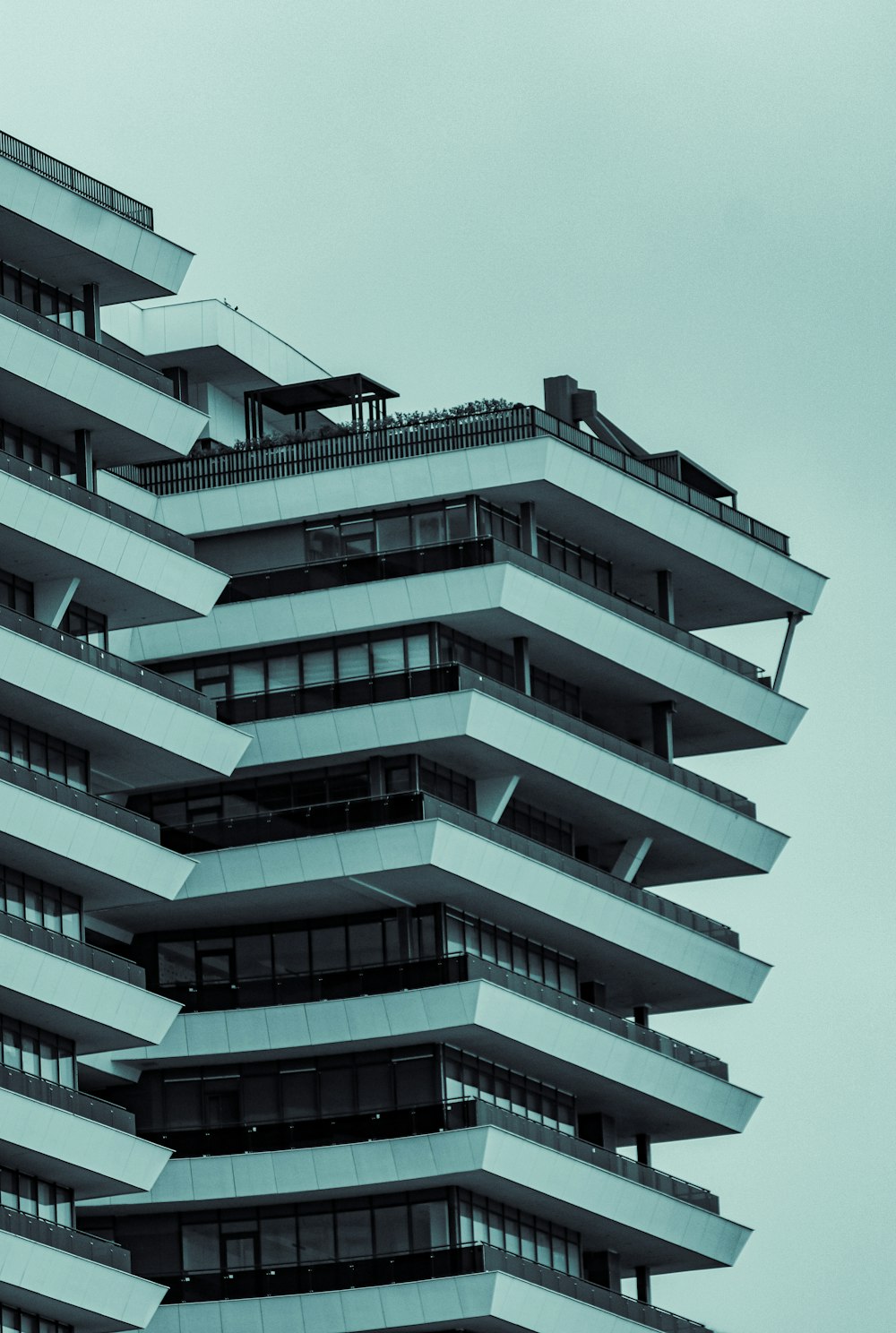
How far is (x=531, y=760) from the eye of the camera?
102 meters

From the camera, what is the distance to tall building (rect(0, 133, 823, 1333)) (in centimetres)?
9794

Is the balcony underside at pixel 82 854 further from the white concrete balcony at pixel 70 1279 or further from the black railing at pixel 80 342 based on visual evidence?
the black railing at pixel 80 342

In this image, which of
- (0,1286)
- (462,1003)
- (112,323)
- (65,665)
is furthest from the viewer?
(112,323)

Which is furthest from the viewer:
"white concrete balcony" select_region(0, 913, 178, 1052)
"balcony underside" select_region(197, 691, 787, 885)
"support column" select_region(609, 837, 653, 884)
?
"support column" select_region(609, 837, 653, 884)

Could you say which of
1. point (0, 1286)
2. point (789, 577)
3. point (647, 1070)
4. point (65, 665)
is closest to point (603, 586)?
point (789, 577)

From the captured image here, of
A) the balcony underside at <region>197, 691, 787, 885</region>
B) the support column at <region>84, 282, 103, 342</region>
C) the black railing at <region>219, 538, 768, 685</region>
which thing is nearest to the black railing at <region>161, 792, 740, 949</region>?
the balcony underside at <region>197, 691, 787, 885</region>

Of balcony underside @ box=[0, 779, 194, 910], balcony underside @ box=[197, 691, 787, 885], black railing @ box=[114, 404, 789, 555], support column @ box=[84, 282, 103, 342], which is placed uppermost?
black railing @ box=[114, 404, 789, 555]

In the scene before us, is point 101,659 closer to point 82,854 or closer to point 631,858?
point 82,854

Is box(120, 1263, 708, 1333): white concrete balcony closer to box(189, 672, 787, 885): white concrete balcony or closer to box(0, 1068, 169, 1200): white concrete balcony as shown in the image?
box(0, 1068, 169, 1200): white concrete balcony

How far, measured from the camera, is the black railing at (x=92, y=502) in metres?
88.6

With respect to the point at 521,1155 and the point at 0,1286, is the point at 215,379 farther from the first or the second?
the point at 0,1286

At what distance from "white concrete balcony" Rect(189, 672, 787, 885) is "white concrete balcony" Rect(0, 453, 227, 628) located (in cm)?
742

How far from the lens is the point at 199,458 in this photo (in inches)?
4205

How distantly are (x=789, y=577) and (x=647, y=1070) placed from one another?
56.3 feet
